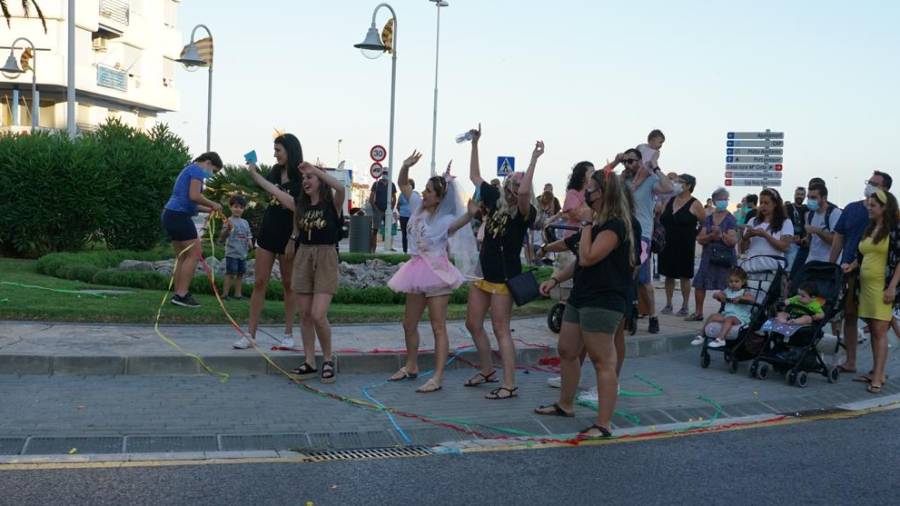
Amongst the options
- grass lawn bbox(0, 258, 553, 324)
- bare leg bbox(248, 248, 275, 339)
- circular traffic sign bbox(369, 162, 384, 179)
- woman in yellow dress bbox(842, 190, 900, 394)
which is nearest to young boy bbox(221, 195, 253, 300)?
grass lawn bbox(0, 258, 553, 324)

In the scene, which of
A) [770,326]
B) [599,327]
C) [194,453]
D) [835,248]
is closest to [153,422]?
[194,453]

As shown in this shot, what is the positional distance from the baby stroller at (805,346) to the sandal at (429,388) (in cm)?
320

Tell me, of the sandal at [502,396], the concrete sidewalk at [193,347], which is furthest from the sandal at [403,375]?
the sandal at [502,396]

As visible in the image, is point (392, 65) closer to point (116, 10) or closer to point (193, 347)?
point (193, 347)

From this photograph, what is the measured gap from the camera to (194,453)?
605cm

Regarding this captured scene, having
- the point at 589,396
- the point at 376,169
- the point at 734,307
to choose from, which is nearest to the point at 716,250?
the point at 734,307

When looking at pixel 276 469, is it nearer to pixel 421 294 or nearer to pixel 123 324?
pixel 421 294

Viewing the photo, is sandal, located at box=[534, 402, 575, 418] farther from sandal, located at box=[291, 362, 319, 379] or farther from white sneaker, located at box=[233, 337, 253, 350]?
white sneaker, located at box=[233, 337, 253, 350]

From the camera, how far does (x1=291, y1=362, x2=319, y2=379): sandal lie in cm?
827

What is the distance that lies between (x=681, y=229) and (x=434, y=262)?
5.19 metres

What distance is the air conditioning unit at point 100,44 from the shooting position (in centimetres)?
5730

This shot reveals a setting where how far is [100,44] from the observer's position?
57719mm

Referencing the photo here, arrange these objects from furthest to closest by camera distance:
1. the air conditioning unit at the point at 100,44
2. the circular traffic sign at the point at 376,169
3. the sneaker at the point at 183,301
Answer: the air conditioning unit at the point at 100,44, the circular traffic sign at the point at 376,169, the sneaker at the point at 183,301

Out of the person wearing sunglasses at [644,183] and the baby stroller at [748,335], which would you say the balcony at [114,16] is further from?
the baby stroller at [748,335]
